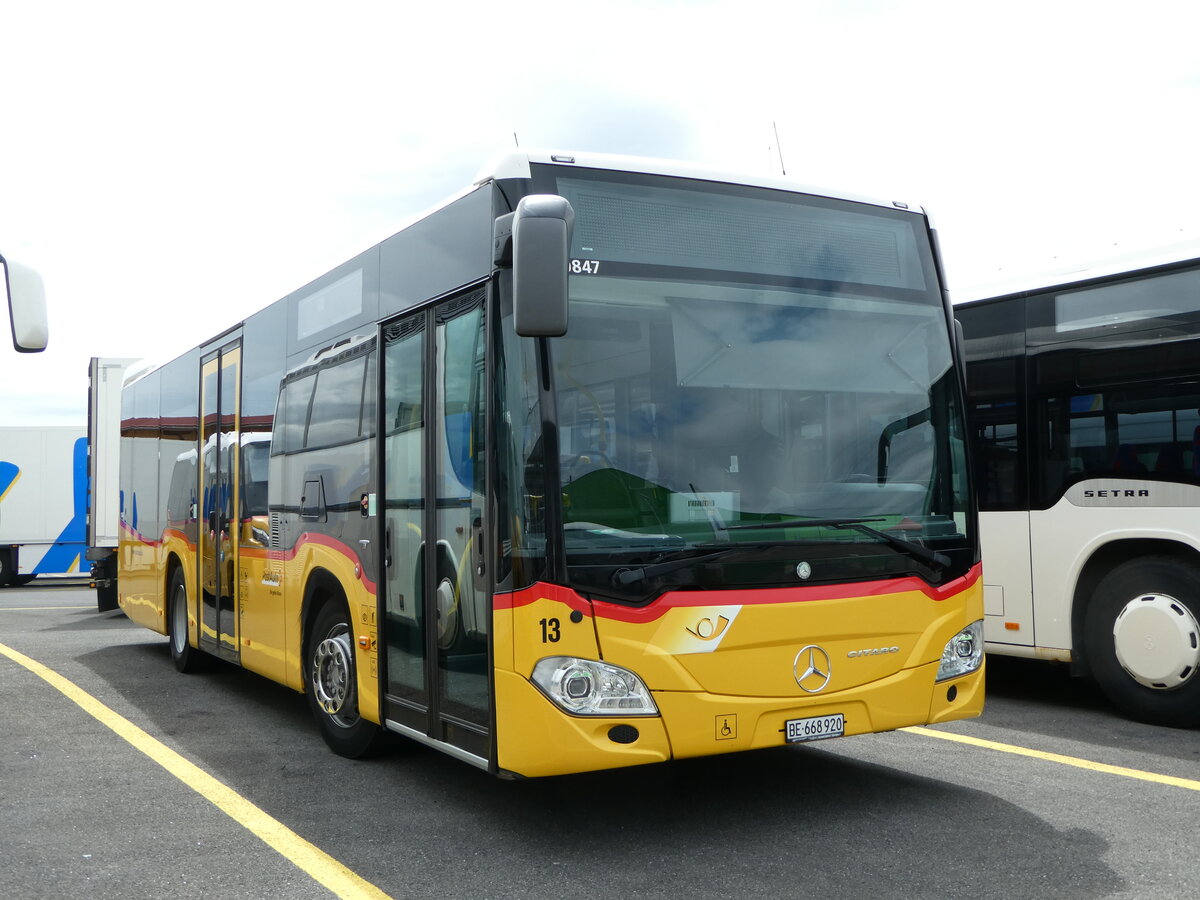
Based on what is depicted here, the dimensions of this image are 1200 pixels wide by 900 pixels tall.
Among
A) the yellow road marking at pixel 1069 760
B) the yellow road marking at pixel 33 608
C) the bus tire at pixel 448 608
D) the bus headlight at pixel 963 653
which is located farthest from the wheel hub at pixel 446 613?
the yellow road marking at pixel 33 608

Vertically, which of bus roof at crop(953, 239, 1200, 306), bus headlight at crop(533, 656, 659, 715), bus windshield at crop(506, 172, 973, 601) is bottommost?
bus headlight at crop(533, 656, 659, 715)

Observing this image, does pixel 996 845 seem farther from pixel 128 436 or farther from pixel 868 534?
pixel 128 436

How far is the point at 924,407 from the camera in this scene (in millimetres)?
5844

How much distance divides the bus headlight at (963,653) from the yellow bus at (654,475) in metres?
0.02

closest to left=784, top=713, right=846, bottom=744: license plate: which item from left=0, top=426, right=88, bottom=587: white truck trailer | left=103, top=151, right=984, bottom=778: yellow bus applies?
left=103, top=151, right=984, bottom=778: yellow bus

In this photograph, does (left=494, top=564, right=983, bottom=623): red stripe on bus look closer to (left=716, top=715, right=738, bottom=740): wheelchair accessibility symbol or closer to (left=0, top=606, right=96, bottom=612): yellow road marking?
(left=716, top=715, right=738, bottom=740): wheelchair accessibility symbol

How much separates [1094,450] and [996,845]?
382 centimetres

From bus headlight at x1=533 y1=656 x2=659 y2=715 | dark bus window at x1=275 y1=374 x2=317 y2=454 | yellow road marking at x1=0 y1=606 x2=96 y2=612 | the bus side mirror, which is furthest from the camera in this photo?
yellow road marking at x1=0 y1=606 x2=96 y2=612

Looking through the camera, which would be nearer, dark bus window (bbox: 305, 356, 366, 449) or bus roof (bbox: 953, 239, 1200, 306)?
dark bus window (bbox: 305, 356, 366, 449)

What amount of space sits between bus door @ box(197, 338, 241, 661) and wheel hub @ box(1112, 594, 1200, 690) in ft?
20.3

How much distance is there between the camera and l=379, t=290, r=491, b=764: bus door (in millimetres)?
5355

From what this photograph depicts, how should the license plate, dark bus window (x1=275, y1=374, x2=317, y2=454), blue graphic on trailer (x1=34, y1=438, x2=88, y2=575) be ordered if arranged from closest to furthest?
1. the license plate
2. dark bus window (x1=275, y1=374, x2=317, y2=454)
3. blue graphic on trailer (x1=34, y1=438, x2=88, y2=575)

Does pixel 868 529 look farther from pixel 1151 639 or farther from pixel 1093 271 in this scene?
pixel 1093 271

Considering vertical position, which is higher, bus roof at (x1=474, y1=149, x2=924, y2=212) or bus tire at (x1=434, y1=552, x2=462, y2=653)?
bus roof at (x1=474, y1=149, x2=924, y2=212)
